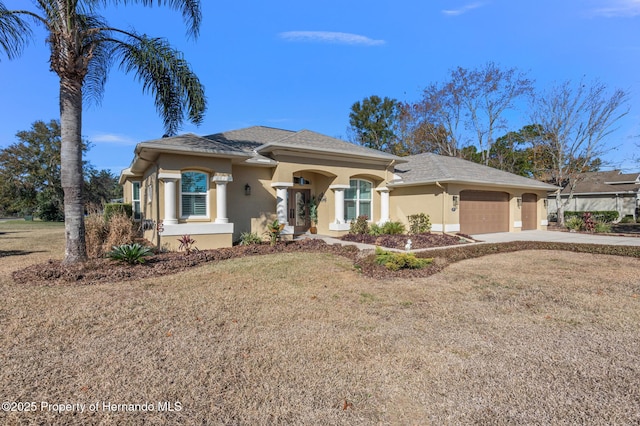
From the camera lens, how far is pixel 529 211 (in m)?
20.2

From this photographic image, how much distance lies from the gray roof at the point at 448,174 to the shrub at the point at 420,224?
1.60m

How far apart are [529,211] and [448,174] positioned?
840 cm

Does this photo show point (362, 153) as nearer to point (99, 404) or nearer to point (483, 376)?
point (483, 376)

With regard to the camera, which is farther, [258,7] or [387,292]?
[258,7]

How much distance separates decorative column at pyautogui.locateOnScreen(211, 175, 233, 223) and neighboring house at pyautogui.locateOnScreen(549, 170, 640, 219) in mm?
30795

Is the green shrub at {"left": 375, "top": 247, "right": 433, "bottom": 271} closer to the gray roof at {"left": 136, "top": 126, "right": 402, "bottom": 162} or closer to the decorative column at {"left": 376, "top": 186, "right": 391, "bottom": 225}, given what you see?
the gray roof at {"left": 136, "top": 126, "right": 402, "bottom": 162}

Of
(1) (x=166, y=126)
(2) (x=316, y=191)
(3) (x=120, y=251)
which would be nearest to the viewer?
(3) (x=120, y=251)

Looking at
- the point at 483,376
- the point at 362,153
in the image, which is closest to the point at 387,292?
the point at 483,376

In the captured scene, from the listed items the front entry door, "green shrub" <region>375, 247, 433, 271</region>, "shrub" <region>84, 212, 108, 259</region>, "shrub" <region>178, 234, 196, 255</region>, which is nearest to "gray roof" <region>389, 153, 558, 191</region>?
the front entry door

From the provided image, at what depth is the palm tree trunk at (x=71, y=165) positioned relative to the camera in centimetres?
796

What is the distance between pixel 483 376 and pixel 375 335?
1.33 m

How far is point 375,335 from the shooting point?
423cm

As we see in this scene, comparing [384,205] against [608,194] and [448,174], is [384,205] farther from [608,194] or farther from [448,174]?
[608,194]

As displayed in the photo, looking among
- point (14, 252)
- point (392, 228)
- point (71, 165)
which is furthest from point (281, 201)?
point (14, 252)
